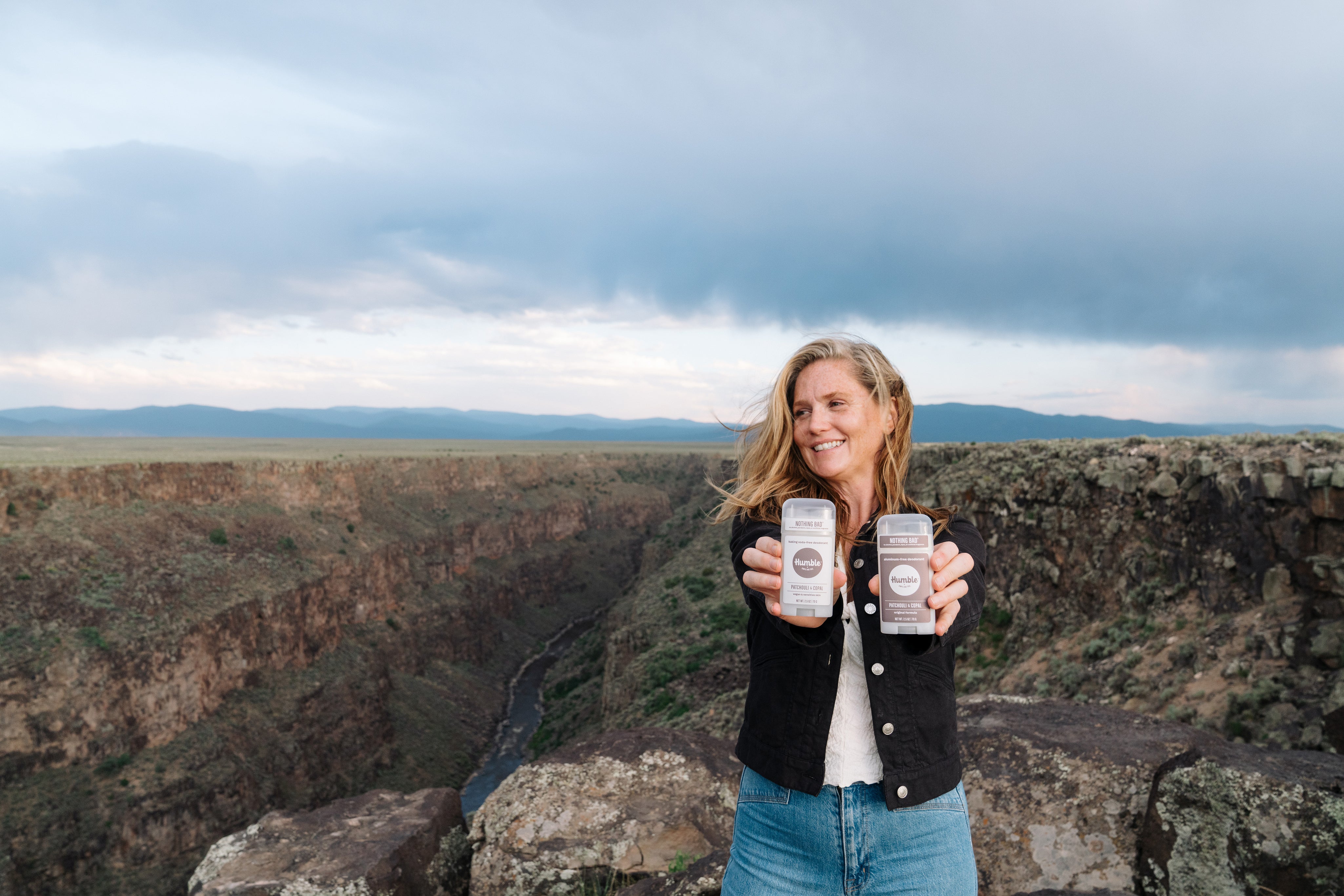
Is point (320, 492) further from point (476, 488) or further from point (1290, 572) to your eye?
point (1290, 572)

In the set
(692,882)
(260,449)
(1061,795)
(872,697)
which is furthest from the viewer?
(260,449)

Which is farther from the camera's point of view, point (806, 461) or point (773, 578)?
point (806, 461)

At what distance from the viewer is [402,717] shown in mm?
44469

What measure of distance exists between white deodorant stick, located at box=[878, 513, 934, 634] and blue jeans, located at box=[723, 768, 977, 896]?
697mm

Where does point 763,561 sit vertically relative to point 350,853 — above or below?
above

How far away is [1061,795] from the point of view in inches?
224

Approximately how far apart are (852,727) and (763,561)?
79 centimetres

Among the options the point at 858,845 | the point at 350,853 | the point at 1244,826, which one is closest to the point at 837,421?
the point at 858,845

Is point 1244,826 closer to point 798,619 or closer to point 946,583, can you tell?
point 946,583

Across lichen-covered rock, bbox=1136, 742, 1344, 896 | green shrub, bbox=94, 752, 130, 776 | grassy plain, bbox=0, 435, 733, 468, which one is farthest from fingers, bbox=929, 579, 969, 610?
green shrub, bbox=94, 752, 130, 776

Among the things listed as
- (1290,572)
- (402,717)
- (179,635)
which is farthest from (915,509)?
(402,717)

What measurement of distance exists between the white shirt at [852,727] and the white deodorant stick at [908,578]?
0.21 metres

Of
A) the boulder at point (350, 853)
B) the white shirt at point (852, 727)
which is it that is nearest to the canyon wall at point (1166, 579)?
the white shirt at point (852, 727)

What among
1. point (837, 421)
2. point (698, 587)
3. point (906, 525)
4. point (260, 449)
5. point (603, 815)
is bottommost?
point (698, 587)
